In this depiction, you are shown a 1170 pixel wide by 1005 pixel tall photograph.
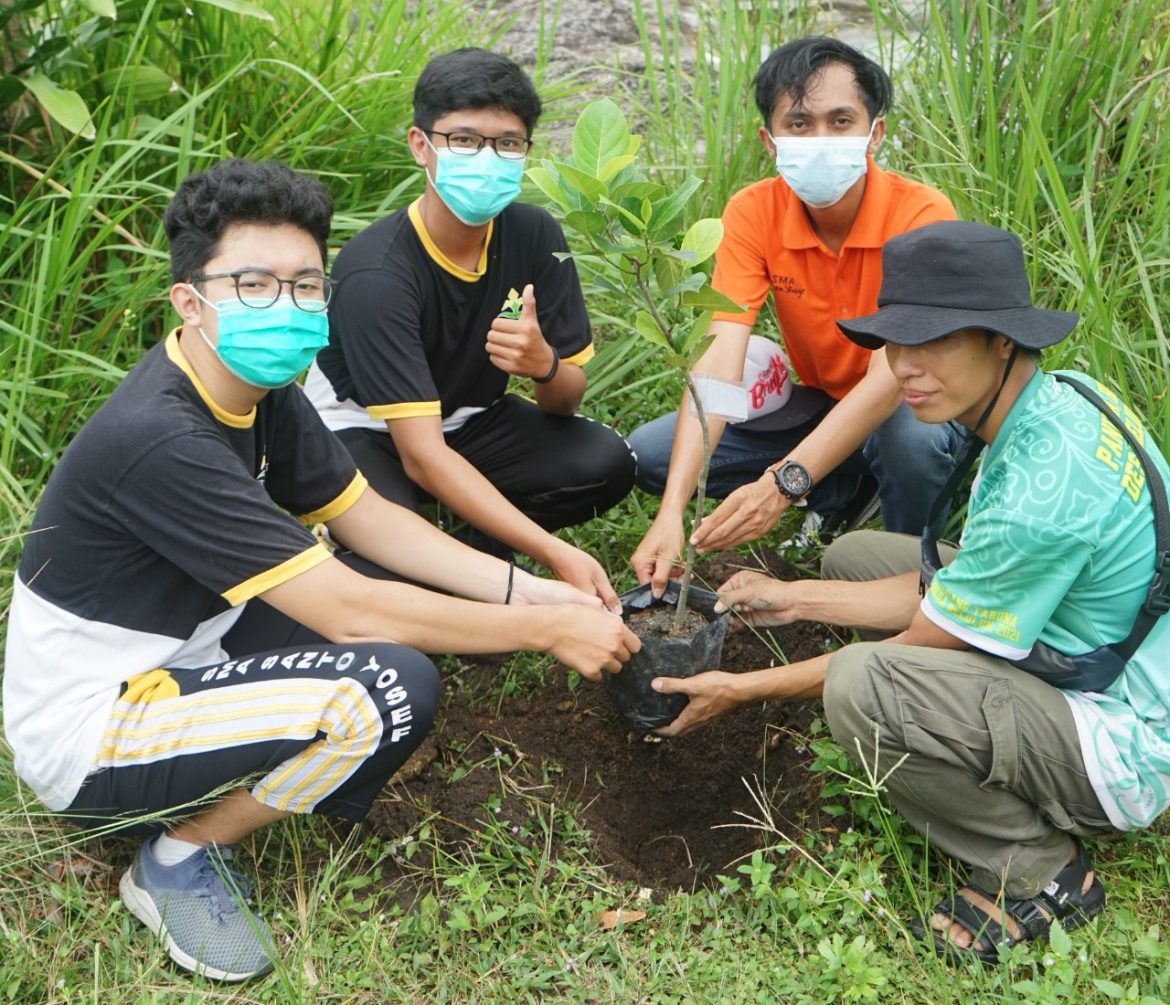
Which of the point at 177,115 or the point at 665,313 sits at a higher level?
the point at 177,115

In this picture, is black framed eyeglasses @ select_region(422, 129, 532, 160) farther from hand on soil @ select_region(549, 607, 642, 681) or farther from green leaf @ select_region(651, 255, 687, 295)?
hand on soil @ select_region(549, 607, 642, 681)

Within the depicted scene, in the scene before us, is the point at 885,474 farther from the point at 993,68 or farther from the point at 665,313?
the point at 993,68

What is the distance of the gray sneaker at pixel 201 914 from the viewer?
2.31 meters

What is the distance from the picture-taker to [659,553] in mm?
2877

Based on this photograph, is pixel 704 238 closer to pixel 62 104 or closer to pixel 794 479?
pixel 794 479

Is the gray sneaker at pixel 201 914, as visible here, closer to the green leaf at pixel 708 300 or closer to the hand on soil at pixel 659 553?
the hand on soil at pixel 659 553

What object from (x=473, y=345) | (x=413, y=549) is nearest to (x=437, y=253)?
(x=473, y=345)

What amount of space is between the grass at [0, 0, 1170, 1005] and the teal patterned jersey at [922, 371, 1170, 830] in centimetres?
34

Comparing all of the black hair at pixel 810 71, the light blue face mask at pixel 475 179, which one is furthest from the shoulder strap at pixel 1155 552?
the light blue face mask at pixel 475 179

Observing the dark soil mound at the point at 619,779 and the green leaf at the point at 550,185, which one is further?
the dark soil mound at the point at 619,779

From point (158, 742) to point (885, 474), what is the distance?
6.36 ft

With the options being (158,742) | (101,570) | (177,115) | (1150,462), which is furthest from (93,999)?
(177,115)

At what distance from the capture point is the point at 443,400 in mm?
3314

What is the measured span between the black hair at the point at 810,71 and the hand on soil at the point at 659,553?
1.08 m
